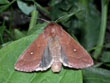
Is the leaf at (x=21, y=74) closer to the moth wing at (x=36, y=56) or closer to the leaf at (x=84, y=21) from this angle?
the moth wing at (x=36, y=56)

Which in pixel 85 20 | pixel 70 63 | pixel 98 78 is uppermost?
pixel 70 63

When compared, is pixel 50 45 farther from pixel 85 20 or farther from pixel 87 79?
pixel 85 20

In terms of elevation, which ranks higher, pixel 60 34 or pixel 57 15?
pixel 60 34

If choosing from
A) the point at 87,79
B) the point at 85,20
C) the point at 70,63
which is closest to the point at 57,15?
the point at 85,20

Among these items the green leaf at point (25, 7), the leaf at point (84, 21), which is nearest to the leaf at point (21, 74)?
the green leaf at point (25, 7)

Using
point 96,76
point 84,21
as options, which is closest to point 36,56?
point 96,76

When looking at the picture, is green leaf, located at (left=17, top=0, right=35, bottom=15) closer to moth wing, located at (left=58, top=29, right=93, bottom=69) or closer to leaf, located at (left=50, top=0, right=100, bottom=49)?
leaf, located at (left=50, top=0, right=100, bottom=49)

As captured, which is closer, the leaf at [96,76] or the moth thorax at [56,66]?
the moth thorax at [56,66]
